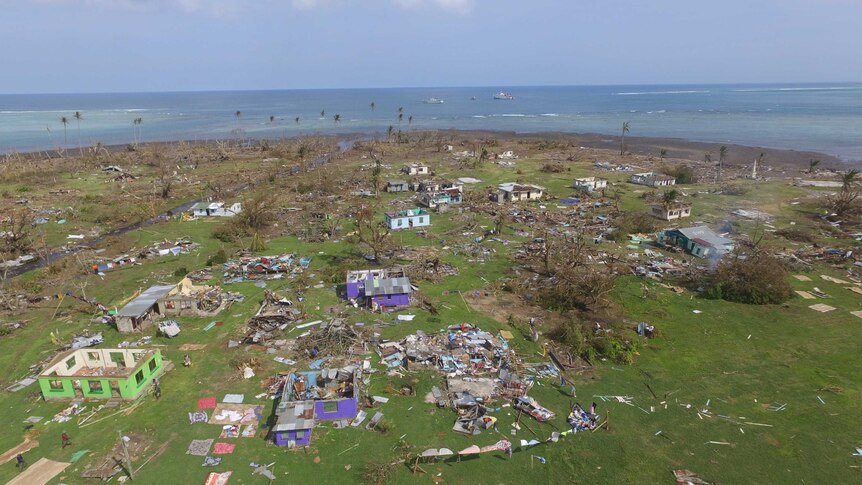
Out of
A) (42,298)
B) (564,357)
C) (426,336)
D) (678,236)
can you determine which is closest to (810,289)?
(678,236)

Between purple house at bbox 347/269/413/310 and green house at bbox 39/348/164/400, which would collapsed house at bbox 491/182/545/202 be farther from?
green house at bbox 39/348/164/400

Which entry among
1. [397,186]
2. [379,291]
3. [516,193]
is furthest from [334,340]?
[397,186]

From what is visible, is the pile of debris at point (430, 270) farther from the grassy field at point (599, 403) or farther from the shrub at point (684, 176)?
the shrub at point (684, 176)

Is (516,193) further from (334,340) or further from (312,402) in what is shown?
(312,402)

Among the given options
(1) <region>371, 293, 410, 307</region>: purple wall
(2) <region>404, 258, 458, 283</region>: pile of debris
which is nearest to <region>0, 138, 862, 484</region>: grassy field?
(2) <region>404, 258, 458, 283</region>: pile of debris

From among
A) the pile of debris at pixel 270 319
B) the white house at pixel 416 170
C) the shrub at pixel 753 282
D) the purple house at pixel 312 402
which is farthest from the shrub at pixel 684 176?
the purple house at pixel 312 402
